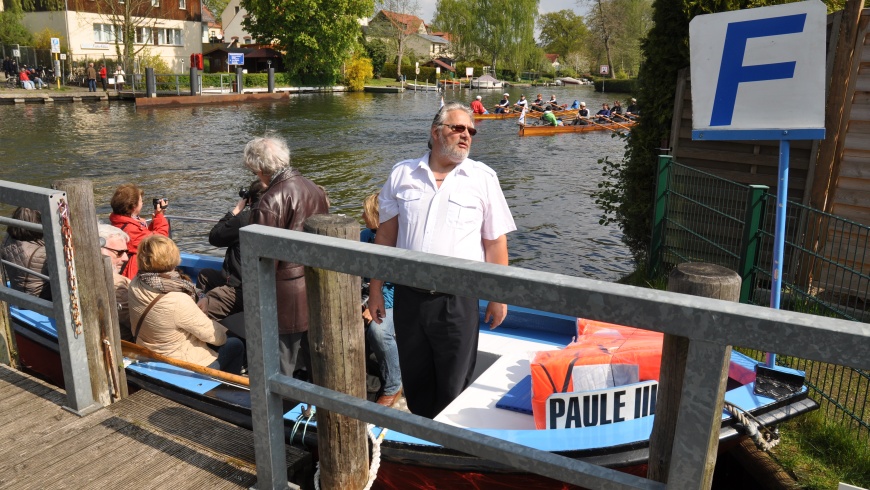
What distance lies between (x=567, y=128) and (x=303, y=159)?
1193 cm

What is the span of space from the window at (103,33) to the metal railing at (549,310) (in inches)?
2021

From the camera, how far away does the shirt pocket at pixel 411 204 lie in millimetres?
3480

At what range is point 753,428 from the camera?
11.2 feet

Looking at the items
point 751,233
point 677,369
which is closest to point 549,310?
point 677,369

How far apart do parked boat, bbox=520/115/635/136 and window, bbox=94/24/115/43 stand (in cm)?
3299

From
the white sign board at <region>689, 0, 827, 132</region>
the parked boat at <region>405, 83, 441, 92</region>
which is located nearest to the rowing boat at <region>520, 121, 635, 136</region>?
the white sign board at <region>689, 0, 827, 132</region>

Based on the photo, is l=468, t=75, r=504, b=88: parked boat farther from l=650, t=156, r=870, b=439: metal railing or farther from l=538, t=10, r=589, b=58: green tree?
l=650, t=156, r=870, b=439: metal railing

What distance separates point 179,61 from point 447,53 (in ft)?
158

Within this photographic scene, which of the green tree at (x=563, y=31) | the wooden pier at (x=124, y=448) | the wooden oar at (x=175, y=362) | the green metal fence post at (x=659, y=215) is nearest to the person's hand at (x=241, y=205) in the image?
the wooden oar at (x=175, y=362)

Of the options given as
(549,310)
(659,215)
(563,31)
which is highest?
(563,31)

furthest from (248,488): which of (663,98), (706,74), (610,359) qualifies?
(663,98)

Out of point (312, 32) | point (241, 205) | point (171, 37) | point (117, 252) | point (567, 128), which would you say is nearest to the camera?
point (241, 205)

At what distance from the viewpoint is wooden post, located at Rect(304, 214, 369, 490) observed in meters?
2.69

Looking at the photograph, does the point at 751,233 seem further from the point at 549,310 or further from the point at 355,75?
the point at 355,75
